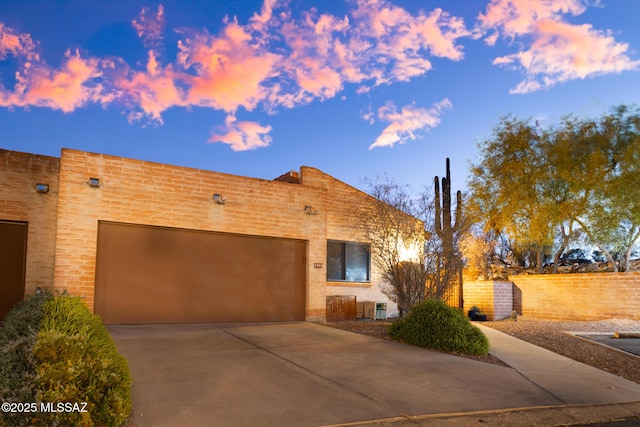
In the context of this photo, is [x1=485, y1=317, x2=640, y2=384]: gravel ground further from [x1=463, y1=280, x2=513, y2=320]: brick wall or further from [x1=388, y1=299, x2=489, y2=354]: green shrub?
[x1=463, y1=280, x2=513, y2=320]: brick wall

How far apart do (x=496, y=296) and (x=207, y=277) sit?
12198mm

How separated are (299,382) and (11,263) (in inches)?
327

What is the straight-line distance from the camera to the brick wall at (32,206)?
38.1 feet

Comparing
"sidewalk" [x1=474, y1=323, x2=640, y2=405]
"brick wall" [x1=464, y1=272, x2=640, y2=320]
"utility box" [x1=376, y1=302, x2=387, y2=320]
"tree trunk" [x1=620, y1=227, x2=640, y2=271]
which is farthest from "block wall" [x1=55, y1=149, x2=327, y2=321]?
"tree trunk" [x1=620, y1=227, x2=640, y2=271]

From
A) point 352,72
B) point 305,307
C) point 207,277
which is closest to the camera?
point 207,277

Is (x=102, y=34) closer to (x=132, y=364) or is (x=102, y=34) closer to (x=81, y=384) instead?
(x=132, y=364)

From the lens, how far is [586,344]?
38.8 feet

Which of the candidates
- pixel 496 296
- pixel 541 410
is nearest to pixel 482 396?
pixel 541 410

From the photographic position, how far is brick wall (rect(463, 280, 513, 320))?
20.3 m

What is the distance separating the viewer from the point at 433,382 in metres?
7.23

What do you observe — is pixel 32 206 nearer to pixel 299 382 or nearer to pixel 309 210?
pixel 309 210

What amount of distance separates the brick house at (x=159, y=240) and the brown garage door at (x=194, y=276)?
3 cm

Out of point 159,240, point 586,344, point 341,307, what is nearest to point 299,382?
point 159,240

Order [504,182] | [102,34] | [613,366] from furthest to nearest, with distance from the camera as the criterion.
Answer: [504,182], [102,34], [613,366]
